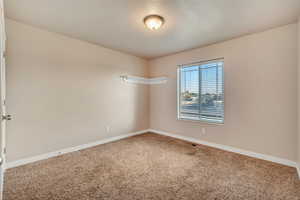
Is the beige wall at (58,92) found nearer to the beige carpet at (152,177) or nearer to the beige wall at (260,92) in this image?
the beige carpet at (152,177)

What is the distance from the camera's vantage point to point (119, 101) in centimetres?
388

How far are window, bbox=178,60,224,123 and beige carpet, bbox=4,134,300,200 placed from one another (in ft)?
3.14

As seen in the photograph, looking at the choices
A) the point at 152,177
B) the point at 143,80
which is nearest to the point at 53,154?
the point at 152,177

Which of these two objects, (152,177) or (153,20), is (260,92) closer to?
(153,20)

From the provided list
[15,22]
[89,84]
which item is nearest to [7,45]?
[15,22]

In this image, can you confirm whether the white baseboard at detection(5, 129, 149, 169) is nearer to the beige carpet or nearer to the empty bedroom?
the empty bedroom

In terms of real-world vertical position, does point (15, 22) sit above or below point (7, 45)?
above

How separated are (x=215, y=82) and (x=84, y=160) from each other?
3227mm

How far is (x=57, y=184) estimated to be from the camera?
6.27 ft

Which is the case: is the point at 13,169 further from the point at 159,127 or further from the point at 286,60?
the point at 286,60

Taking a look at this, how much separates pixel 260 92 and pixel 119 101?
3184mm

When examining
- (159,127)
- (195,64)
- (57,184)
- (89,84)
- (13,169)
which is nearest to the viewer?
(57,184)

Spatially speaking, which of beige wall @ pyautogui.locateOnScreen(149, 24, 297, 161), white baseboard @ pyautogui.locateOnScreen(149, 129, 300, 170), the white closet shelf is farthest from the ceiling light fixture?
white baseboard @ pyautogui.locateOnScreen(149, 129, 300, 170)

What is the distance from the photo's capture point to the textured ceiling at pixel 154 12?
6.29 ft
